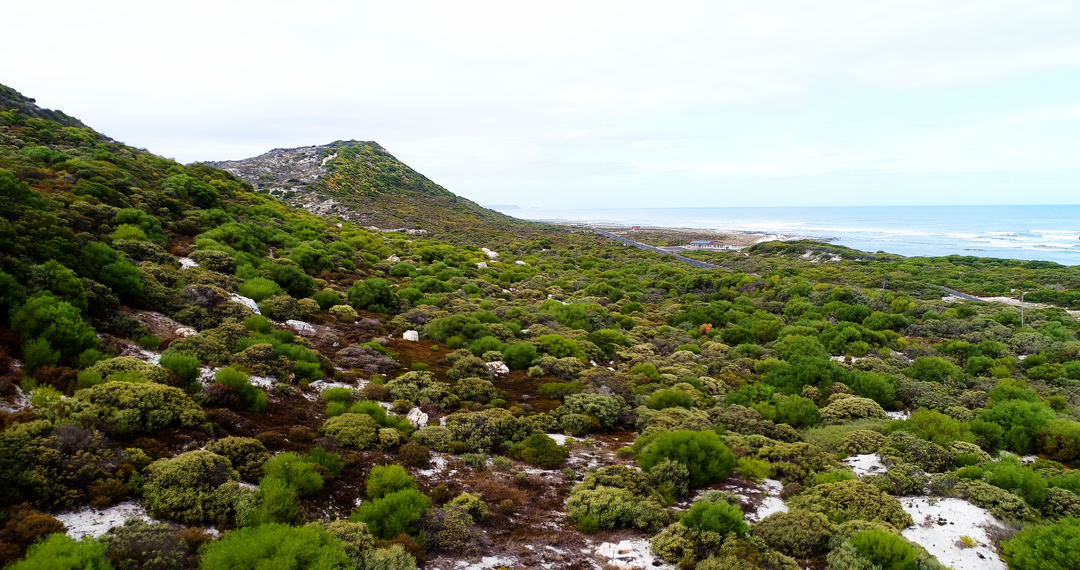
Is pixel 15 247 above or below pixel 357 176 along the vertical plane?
below

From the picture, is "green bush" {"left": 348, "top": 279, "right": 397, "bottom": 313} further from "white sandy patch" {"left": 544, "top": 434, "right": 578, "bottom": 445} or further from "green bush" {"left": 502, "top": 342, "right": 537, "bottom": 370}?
"white sandy patch" {"left": 544, "top": 434, "right": 578, "bottom": 445}

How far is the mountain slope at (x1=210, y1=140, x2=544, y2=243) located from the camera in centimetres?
5956

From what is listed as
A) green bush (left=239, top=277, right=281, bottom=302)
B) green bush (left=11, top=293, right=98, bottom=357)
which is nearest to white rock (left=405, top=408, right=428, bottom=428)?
green bush (left=11, top=293, right=98, bottom=357)

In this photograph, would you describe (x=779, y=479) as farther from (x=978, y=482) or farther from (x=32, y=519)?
(x=32, y=519)

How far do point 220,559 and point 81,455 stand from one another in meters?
2.53

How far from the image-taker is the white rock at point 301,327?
13.4 meters

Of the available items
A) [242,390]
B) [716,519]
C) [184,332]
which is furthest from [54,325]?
[716,519]

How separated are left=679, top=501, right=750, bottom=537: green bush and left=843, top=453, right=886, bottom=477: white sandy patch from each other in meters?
3.55

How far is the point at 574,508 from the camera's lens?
7.27 meters

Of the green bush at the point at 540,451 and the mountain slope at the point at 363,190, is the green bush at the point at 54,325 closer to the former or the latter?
the green bush at the point at 540,451

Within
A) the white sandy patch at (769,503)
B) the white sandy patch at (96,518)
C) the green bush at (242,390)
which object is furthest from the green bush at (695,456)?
the white sandy patch at (96,518)

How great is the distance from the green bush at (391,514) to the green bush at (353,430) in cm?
180

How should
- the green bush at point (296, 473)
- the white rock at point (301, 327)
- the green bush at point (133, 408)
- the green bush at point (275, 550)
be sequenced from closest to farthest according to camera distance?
the green bush at point (275, 550), the green bush at point (133, 408), the green bush at point (296, 473), the white rock at point (301, 327)

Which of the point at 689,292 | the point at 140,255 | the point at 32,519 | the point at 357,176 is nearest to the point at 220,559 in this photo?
the point at 32,519
